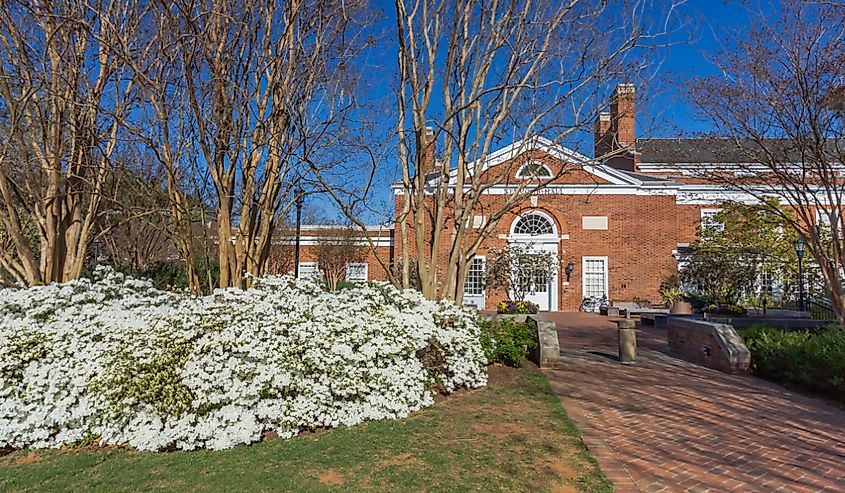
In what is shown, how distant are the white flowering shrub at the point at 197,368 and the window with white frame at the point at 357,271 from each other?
20.5m

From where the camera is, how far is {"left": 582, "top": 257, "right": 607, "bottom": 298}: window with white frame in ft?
81.1

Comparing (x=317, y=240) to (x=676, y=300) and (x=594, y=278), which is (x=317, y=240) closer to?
(x=594, y=278)

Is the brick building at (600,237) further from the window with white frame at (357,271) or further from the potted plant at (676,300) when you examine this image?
the window with white frame at (357,271)

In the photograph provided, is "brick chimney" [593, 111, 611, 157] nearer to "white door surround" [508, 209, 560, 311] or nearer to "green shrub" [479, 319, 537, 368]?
"green shrub" [479, 319, 537, 368]

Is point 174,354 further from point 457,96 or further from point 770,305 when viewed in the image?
Result: point 770,305

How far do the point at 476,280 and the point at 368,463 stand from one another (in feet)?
67.4

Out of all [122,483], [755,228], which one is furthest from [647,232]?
[122,483]

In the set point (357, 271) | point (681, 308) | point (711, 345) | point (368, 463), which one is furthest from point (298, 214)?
point (368, 463)

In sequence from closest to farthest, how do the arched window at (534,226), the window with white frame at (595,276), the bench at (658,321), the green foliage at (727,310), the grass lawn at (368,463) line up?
the grass lawn at (368,463) → the bench at (658,321) → the green foliage at (727,310) → the window with white frame at (595,276) → the arched window at (534,226)

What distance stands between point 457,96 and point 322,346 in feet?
18.1

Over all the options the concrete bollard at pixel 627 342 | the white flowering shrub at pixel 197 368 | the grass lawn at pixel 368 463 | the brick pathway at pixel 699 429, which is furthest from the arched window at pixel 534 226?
the grass lawn at pixel 368 463

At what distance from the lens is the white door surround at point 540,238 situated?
2462 cm

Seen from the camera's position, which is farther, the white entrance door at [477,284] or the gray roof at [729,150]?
the white entrance door at [477,284]

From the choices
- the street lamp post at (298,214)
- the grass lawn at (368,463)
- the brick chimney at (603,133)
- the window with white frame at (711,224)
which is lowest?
the grass lawn at (368,463)
